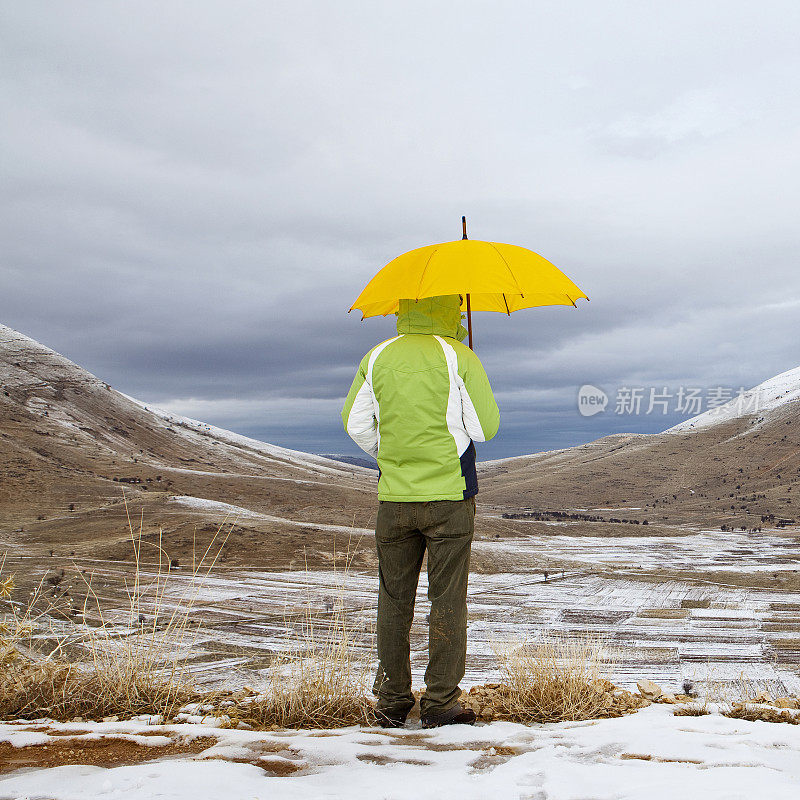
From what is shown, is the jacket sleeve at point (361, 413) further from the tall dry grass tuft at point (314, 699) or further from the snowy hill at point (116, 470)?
the snowy hill at point (116, 470)

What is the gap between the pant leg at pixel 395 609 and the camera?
3947mm

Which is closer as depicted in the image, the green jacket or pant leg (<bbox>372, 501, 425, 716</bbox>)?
the green jacket

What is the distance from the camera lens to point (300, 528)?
21.1m

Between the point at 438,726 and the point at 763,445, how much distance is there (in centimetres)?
5120

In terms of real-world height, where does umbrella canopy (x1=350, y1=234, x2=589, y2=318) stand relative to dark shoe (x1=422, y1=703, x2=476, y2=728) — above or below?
above

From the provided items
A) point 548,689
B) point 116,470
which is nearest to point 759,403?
point 116,470

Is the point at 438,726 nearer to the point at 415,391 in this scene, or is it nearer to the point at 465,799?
the point at 465,799

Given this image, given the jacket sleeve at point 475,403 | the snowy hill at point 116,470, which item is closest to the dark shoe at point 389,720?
the jacket sleeve at point 475,403

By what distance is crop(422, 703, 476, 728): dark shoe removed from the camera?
3.83 metres

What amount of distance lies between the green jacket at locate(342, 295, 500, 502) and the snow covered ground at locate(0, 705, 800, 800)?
1226mm

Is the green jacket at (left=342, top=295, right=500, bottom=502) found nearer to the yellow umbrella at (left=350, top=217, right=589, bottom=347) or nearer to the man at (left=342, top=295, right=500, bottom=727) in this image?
the man at (left=342, top=295, right=500, bottom=727)

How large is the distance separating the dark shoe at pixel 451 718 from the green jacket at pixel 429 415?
3.75 ft

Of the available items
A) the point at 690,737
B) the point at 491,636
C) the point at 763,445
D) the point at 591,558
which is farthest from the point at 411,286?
the point at 763,445

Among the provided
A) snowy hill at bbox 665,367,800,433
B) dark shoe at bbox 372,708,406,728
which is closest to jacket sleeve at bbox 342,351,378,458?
dark shoe at bbox 372,708,406,728
